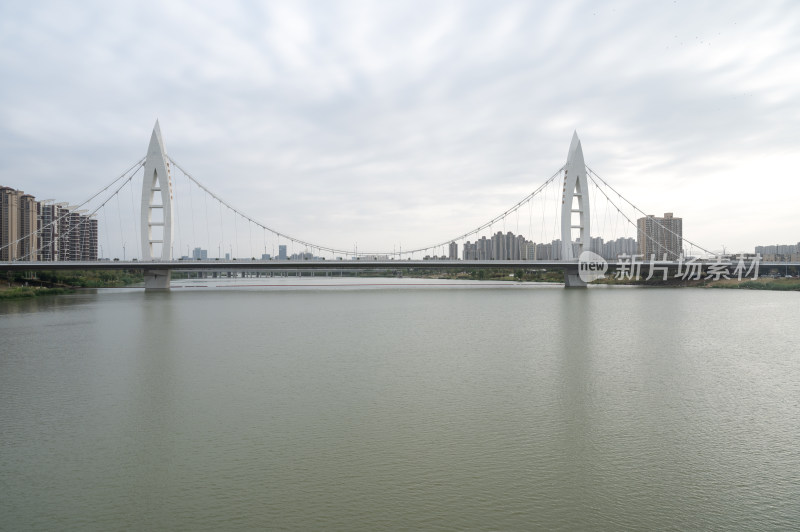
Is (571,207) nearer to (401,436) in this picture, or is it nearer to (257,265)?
(257,265)

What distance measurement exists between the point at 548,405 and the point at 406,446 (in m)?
2.46

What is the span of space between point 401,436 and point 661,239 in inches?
2380

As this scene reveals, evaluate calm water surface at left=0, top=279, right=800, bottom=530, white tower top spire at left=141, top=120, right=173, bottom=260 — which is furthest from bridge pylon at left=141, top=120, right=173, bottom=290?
calm water surface at left=0, top=279, right=800, bottom=530

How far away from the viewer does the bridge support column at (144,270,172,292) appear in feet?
130

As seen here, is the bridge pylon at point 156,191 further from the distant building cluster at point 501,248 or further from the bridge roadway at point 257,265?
the distant building cluster at point 501,248

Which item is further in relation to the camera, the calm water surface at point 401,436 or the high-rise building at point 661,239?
the high-rise building at point 661,239

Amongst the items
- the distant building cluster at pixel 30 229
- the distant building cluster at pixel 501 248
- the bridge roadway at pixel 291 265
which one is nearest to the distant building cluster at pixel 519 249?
the distant building cluster at pixel 501 248

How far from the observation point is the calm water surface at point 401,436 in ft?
13.7

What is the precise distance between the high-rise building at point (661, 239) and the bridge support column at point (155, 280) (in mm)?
44464

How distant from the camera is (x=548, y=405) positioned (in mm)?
7070

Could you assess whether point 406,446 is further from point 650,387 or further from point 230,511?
point 650,387

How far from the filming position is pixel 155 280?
40.1 metres

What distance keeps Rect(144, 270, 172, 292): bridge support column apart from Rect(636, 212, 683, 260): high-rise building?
44.5 m

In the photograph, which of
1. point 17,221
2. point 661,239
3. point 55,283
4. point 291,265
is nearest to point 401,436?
point 291,265
